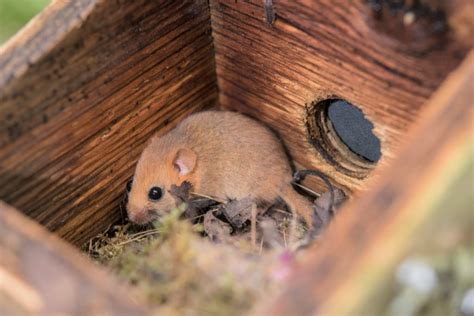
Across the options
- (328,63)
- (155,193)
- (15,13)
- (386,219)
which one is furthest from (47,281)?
(15,13)

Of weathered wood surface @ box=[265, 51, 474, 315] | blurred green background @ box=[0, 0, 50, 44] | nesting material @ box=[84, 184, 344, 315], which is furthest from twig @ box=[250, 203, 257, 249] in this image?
blurred green background @ box=[0, 0, 50, 44]

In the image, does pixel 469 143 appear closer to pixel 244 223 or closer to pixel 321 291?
pixel 321 291

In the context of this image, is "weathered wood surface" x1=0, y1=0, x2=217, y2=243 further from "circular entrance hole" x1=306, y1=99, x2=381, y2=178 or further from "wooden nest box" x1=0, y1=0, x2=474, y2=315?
"circular entrance hole" x1=306, y1=99, x2=381, y2=178

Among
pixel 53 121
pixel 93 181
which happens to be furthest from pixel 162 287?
pixel 93 181

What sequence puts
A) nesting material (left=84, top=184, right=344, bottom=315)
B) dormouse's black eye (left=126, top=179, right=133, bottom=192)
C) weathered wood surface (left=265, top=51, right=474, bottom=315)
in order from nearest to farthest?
weathered wood surface (left=265, top=51, right=474, bottom=315)
nesting material (left=84, top=184, right=344, bottom=315)
dormouse's black eye (left=126, top=179, right=133, bottom=192)

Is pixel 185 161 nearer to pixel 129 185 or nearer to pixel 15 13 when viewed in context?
pixel 129 185

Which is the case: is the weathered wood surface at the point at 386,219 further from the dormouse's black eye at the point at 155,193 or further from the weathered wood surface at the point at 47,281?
the dormouse's black eye at the point at 155,193

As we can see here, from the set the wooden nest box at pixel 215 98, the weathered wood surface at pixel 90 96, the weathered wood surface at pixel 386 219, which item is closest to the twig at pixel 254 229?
the wooden nest box at pixel 215 98
